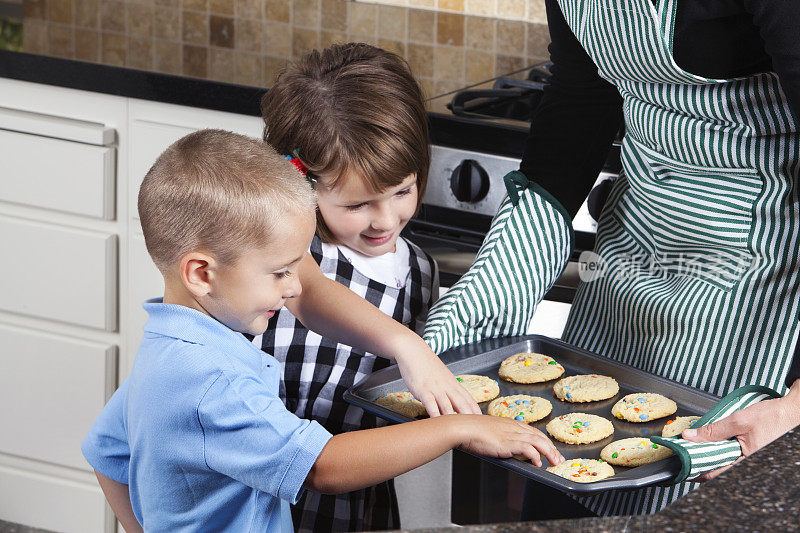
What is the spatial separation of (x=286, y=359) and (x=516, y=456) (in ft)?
1.38

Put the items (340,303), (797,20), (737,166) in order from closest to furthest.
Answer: (797,20)
(737,166)
(340,303)

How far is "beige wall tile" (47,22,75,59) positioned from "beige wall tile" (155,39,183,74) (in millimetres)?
161

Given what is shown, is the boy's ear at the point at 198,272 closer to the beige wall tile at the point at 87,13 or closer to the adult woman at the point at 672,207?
the adult woman at the point at 672,207

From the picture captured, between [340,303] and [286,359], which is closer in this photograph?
[340,303]

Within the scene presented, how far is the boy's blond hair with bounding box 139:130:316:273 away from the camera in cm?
86

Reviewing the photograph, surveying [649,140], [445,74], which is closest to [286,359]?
[649,140]

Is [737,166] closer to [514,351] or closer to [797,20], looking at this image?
[797,20]

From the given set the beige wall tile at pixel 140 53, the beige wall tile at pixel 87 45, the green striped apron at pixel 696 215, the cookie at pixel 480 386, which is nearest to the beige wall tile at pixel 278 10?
the beige wall tile at pixel 140 53

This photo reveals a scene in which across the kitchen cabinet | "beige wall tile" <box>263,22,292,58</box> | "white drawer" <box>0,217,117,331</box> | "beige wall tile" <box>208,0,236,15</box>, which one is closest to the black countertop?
the kitchen cabinet

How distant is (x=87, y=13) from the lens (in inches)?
86.3

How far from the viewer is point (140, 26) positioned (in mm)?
2143

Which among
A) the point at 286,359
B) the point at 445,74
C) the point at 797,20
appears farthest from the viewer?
the point at 445,74

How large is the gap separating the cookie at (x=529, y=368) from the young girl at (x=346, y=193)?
0.20m

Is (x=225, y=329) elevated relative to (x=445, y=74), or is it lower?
lower
